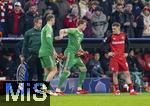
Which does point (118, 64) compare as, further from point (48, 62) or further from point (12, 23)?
point (12, 23)

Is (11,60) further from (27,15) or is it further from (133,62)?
(133,62)

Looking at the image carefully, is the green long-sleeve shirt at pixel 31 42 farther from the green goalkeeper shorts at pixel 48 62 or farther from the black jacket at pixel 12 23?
the black jacket at pixel 12 23

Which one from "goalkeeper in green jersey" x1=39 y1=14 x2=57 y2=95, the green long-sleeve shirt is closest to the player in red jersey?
"goalkeeper in green jersey" x1=39 y1=14 x2=57 y2=95

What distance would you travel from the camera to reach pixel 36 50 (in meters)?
21.5

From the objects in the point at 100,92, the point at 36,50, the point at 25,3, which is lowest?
the point at 100,92

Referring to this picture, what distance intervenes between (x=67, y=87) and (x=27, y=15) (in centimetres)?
345

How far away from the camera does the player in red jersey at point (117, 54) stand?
20562 mm

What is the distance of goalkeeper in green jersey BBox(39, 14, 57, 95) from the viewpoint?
64.0ft

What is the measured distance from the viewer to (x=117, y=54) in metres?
20.7

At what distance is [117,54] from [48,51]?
7.42ft

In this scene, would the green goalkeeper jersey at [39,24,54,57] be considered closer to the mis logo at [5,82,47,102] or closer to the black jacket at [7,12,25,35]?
the mis logo at [5,82,47,102]

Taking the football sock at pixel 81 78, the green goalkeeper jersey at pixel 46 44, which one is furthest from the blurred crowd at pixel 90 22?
the green goalkeeper jersey at pixel 46 44

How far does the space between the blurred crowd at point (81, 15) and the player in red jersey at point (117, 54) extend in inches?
150

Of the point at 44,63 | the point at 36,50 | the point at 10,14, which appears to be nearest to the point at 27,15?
the point at 10,14
